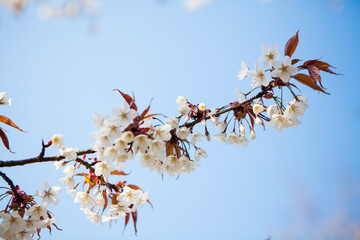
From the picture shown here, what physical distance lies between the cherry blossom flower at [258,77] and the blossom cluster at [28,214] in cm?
135

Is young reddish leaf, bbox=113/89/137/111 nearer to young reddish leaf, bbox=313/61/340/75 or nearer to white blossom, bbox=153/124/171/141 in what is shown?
white blossom, bbox=153/124/171/141

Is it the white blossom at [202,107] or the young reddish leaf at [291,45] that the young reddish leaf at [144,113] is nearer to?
the white blossom at [202,107]

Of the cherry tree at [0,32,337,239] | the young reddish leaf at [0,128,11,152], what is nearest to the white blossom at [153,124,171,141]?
the cherry tree at [0,32,337,239]

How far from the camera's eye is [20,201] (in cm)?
181

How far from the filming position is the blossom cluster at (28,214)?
1.72m

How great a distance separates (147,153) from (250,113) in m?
0.75

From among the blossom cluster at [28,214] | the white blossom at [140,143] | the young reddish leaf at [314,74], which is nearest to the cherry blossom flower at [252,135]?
the young reddish leaf at [314,74]

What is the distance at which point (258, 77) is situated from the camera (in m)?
1.73

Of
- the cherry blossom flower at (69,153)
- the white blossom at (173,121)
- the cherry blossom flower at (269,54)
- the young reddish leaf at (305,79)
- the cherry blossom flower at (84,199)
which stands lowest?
the cherry blossom flower at (84,199)

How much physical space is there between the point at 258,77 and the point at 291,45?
0.28m

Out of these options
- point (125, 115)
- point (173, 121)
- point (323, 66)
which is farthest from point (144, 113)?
point (323, 66)

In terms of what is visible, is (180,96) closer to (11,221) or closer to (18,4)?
(11,221)

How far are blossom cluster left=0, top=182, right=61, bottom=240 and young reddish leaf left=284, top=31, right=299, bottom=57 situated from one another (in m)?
1.62

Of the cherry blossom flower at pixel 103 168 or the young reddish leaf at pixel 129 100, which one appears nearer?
the young reddish leaf at pixel 129 100
